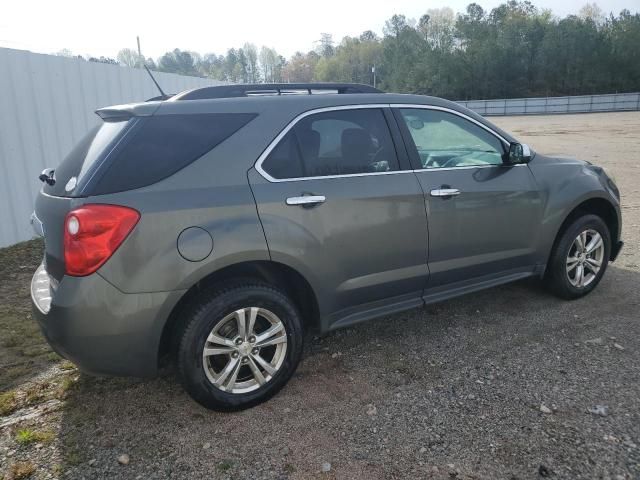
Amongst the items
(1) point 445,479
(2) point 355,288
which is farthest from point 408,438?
(2) point 355,288

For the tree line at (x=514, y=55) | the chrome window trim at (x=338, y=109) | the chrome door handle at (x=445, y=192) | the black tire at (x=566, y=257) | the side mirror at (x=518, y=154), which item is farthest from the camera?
the tree line at (x=514, y=55)

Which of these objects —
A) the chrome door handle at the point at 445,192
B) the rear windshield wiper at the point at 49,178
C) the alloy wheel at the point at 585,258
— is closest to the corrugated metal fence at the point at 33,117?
the rear windshield wiper at the point at 49,178

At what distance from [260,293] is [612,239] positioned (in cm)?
356

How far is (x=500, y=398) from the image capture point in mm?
3045

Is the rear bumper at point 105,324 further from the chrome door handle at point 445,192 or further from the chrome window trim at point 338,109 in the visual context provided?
the chrome door handle at point 445,192

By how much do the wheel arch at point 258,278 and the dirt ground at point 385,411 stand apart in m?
0.44

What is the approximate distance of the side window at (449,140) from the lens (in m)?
3.60

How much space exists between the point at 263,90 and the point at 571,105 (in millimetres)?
62981

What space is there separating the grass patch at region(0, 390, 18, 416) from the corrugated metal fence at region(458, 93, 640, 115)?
57.7 metres

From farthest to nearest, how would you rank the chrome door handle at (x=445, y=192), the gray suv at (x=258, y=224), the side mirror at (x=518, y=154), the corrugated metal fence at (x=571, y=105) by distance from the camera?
the corrugated metal fence at (x=571, y=105) < the side mirror at (x=518, y=154) < the chrome door handle at (x=445, y=192) < the gray suv at (x=258, y=224)

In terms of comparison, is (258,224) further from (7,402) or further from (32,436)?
(7,402)

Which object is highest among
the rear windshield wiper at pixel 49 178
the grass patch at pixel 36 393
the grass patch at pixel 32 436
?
the rear windshield wiper at pixel 49 178

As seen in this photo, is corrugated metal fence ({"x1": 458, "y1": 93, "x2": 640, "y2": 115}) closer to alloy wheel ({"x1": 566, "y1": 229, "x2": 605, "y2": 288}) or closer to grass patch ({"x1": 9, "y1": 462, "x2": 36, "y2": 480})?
alloy wheel ({"x1": 566, "y1": 229, "x2": 605, "y2": 288})

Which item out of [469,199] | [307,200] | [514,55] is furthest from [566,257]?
[514,55]
